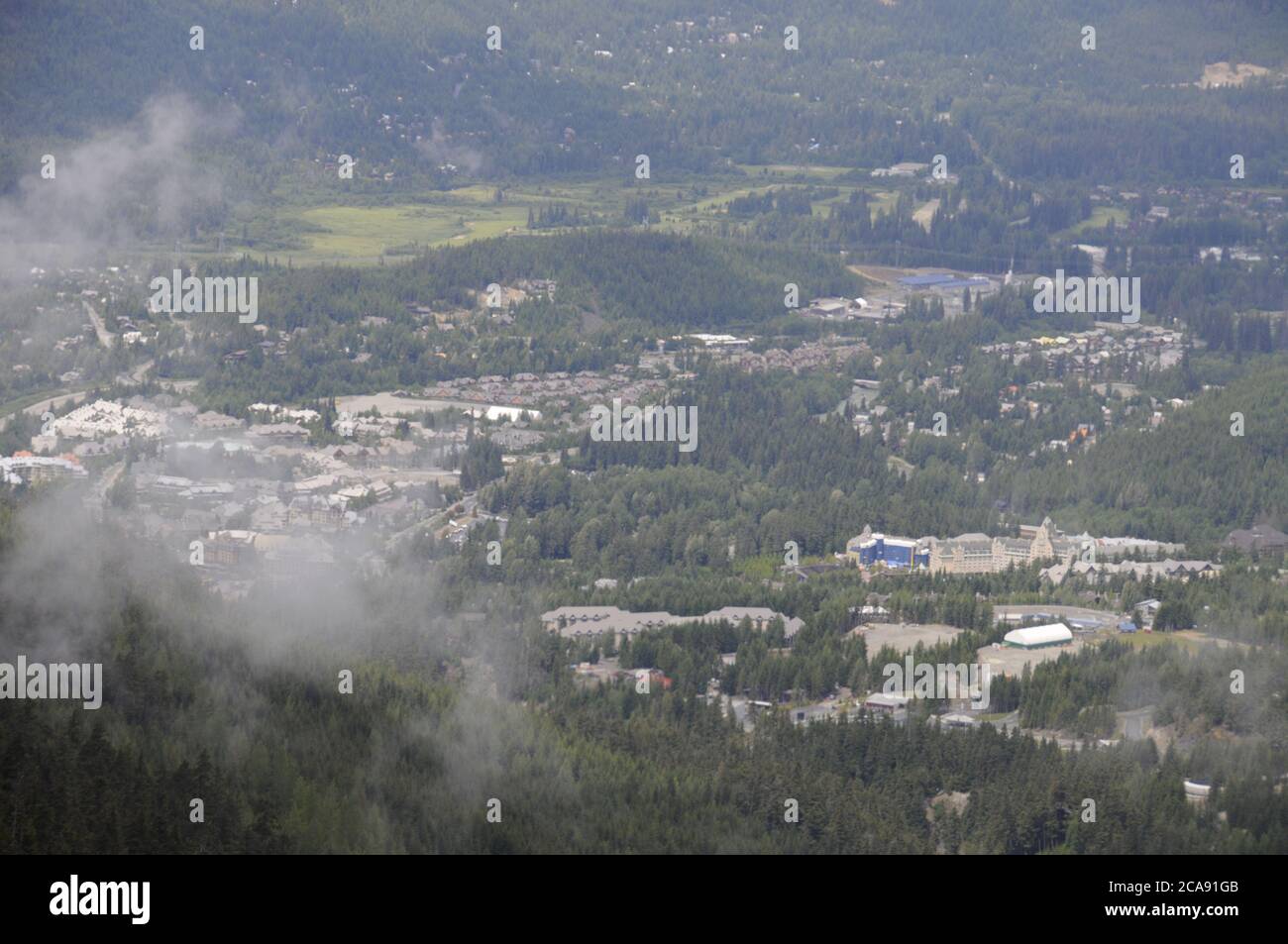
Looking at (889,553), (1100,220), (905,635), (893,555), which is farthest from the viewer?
A: (1100,220)

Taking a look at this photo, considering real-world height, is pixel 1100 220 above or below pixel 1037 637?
above

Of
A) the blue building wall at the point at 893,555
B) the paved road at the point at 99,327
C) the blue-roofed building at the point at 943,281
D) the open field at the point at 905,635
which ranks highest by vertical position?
the blue-roofed building at the point at 943,281

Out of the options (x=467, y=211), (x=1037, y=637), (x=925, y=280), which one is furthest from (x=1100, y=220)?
(x=1037, y=637)

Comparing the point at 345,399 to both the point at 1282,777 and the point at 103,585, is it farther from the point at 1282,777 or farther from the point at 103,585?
the point at 1282,777

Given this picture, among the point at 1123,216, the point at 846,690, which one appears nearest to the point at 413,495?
the point at 846,690

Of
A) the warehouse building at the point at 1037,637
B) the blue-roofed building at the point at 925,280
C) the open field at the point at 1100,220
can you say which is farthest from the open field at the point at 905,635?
the open field at the point at 1100,220

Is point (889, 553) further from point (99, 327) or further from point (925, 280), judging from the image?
point (925, 280)

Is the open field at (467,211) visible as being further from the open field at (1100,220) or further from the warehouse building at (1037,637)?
the warehouse building at (1037,637)

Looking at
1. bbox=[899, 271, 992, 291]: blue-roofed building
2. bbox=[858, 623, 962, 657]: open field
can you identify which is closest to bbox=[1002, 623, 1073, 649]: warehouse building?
bbox=[858, 623, 962, 657]: open field
